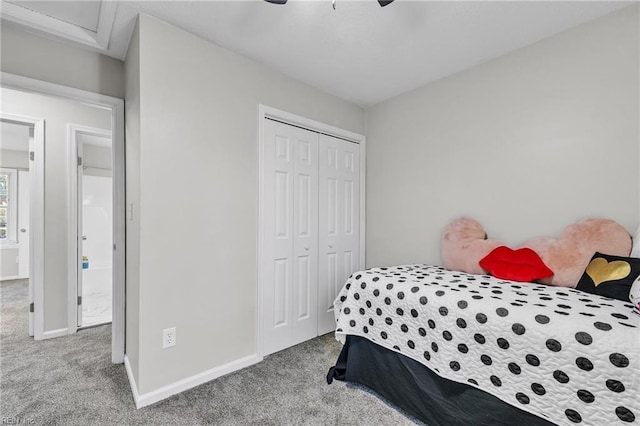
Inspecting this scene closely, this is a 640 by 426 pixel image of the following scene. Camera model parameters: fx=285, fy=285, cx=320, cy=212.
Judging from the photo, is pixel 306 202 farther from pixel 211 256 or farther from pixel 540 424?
pixel 540 424

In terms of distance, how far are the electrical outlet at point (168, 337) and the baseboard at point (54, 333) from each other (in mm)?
1689

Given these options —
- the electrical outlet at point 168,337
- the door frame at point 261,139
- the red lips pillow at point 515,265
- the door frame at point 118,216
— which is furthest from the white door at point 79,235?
the red lips pillow at point 515,265

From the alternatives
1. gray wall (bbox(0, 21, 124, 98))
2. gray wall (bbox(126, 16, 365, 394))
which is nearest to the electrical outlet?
gray wall (bbox(126, 16, 365, 394))

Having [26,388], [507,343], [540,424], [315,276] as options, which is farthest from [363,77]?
[26,388]

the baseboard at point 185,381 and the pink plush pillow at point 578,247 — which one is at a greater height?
the pink plush pillow at point 578,247

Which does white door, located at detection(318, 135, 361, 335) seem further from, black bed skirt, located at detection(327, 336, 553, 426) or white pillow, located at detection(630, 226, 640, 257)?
white pillow, located at detection(630, 226, 640, 257)

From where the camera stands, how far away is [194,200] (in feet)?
6.23

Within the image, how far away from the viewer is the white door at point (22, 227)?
204 inches

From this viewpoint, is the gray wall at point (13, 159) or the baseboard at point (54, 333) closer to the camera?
the baseboard at point (54, 333)

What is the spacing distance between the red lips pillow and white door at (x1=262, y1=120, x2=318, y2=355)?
1.41 meters

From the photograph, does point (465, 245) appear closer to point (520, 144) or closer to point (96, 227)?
point (520, 144)

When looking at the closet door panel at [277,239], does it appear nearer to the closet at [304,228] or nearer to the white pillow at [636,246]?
the closet at [304,228]

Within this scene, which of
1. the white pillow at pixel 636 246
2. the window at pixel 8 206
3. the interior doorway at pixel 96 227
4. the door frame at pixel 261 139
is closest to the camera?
the white pillow at pixel 636 246

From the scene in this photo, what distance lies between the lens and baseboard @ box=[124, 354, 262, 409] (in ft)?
5.54
